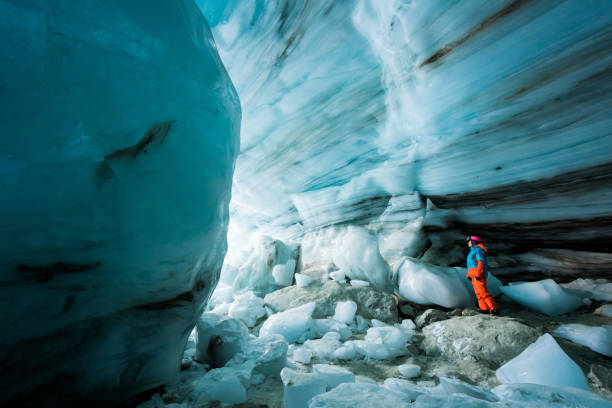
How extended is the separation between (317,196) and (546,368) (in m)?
3.67

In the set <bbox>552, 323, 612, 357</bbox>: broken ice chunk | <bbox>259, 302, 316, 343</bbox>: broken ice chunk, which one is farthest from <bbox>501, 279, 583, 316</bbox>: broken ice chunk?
<bbox>259, 302, 316, 343</bbox>: broken ice chunk

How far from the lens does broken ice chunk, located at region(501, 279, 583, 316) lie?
2629 millimetres

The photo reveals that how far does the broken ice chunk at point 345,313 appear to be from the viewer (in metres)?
2.77

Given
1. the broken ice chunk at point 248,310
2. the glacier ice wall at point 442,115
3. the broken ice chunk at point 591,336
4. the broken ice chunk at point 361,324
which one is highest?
the glacier ice wall at point 442,115

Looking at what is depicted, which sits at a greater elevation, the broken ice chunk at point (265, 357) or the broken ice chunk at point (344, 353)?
the broken ice chunk at point (265, 357)

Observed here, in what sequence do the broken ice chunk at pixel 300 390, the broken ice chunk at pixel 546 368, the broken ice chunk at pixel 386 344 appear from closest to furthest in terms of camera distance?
1. the broken ice chunk at pixel 300 390
2. the broken ice chunk at pixel 546 368
3. the broken ice chunk at pixel 386 344

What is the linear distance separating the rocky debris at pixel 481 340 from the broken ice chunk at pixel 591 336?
423mm

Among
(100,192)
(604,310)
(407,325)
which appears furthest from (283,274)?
(604,310)

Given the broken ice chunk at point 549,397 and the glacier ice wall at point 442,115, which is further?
the glacier ice wall at point 442,115

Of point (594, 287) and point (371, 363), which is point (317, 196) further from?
point (594, 287)

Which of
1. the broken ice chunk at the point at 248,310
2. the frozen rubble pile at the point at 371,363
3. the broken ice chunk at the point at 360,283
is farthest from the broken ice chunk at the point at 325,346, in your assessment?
the broken ice chunk at the point at 360,283

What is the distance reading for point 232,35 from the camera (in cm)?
335

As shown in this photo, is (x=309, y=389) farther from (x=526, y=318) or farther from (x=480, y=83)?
(x=480, y=83)

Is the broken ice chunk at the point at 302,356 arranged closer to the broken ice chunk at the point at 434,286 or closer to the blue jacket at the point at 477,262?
the broken ice chunk at the point at 434,286
